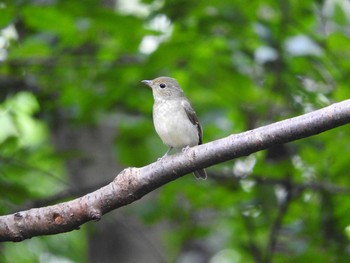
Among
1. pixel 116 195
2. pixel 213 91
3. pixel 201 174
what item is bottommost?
pixel 201 174

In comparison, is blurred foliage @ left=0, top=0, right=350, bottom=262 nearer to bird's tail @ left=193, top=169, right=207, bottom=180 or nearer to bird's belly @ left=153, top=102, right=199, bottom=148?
bird's belly @ left=153, top=102, right=199, bottom=148

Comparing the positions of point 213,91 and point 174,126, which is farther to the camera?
point 213,91

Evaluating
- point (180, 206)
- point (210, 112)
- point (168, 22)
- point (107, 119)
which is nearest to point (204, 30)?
point (168, 22)

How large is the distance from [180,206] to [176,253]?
1012 millimetres

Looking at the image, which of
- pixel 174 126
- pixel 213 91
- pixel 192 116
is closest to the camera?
pixel 174 126

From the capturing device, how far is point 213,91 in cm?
632

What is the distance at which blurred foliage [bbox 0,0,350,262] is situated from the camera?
5.56 meters

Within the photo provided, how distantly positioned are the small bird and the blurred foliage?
161mm

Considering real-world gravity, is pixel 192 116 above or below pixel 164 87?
below

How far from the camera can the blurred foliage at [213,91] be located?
5.56 m

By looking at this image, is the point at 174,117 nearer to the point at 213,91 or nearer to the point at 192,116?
the point at 192,116

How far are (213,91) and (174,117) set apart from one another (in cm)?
64

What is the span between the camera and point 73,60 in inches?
241

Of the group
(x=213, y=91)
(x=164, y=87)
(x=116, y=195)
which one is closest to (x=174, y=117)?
(x=164, y=87)
